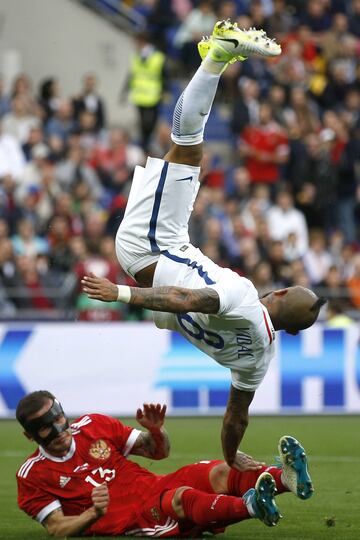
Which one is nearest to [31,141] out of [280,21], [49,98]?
[49,98]

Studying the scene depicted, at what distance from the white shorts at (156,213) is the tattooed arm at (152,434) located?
3.67 feet

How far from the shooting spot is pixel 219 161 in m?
21.5

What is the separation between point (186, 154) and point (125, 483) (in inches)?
91.7

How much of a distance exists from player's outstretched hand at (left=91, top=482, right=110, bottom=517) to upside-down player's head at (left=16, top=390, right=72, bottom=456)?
18.9 inches

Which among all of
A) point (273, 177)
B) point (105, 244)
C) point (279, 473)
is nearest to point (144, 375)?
point (105, 244)

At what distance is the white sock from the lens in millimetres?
8844

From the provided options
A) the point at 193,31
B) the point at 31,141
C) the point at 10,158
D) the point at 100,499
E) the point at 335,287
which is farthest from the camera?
the point at 193,31

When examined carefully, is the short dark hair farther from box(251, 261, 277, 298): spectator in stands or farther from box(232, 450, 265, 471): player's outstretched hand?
Answer: box(251, 261, 277, 298): spectator in stands

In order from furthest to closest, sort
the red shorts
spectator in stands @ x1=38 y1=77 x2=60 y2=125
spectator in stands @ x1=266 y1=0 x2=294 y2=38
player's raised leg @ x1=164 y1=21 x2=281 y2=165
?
spectator in stands @ x1=266 y1=0 x2=294 y2=38
spectator in stands @ x1=38 y1=77 x2=60 y2=125
player's raised leg @ x1=164 y1=21 x2=281 y2=165
the red shorts

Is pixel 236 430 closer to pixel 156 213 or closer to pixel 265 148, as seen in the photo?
pixel 156 213

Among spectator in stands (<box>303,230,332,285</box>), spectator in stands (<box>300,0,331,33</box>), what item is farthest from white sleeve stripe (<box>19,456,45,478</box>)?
spectator in stands (<box>300,0,331,33</box>)

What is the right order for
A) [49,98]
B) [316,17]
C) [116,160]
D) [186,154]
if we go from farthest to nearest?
[316,17] → [49,98] → [116,160] → [186,154]

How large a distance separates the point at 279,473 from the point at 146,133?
13.4 metres

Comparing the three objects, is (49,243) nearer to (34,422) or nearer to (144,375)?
(144,375)
